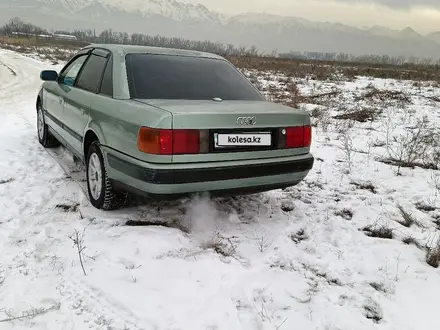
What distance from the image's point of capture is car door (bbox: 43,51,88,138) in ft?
15.1

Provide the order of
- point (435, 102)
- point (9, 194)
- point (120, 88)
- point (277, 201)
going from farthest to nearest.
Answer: point (435, 102)
point (277, 201)
point (9, 194)
point (120, 88)

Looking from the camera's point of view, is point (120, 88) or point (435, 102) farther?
point (435, 102)

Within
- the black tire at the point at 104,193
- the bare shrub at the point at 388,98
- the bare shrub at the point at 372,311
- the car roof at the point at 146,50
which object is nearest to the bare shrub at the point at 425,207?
the bare shrub at the point at 372,311

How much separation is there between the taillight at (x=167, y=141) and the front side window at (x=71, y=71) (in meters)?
2.12

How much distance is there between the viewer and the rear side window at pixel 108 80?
3.50 metres

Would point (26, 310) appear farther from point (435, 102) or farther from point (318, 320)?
point (435, 102)

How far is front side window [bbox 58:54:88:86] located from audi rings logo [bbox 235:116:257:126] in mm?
2396

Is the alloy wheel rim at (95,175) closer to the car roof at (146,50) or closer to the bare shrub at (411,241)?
the car roof at (146,50)

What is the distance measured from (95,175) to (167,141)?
118cm

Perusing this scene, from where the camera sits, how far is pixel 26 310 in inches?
87.0

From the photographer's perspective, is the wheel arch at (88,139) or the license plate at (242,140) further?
the wheel arch at (88,139)

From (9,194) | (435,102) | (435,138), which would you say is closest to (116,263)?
(9,194)

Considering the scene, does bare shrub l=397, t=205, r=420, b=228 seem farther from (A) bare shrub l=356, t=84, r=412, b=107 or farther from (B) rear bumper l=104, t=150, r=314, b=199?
(A) bare shrub l=356, t=84, r=412, b=107

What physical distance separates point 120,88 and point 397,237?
273 cm
